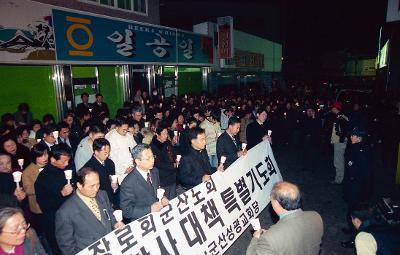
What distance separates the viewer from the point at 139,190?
4.21m

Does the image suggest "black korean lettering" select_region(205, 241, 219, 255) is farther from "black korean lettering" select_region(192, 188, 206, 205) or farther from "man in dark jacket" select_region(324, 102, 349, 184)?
"man in dark jacket" select_region(324, 102, 349, 184)

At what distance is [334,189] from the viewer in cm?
837

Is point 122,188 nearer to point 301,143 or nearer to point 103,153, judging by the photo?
point 103,153

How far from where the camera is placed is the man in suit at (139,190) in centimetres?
411

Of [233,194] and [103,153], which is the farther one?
[233,194]

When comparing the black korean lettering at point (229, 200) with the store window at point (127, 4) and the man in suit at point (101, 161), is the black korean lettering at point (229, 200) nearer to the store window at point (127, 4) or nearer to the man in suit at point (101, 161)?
the man in suit at point (101, 161)

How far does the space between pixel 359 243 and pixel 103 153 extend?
12.2 ft

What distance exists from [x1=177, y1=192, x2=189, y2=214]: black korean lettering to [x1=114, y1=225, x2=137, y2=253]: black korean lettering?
862mm

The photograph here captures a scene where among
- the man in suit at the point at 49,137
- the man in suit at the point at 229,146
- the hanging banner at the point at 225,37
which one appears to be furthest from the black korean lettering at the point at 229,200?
the hanging banner at the point at 225,37

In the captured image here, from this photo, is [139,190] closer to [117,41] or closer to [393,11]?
[393,11]

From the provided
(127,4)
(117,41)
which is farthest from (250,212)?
(127,4)

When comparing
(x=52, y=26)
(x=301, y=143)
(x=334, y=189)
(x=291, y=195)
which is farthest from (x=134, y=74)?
(x=291, y=195)

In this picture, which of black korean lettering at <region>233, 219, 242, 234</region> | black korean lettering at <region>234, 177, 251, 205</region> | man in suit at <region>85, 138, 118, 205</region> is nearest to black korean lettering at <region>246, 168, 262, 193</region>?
black korean lettering at <region>234, 177, 251, 205</region>

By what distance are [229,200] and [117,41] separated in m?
9.87
